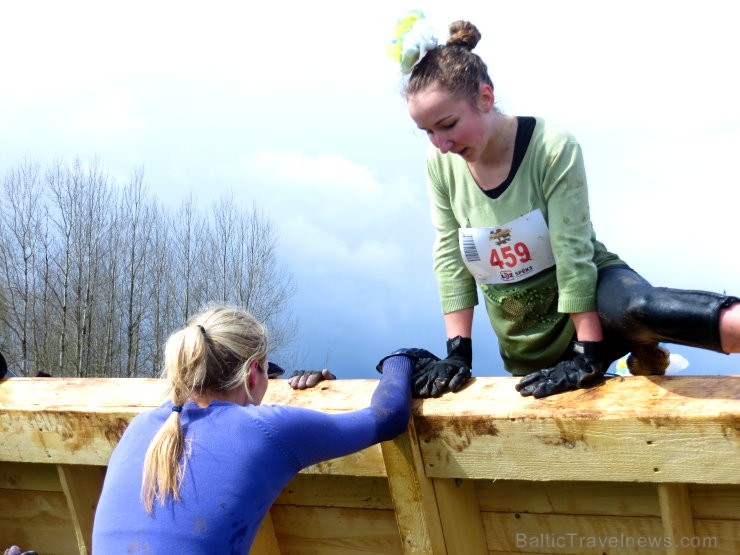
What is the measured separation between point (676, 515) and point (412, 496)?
63 centimetres

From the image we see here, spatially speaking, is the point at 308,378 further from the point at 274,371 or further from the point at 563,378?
→ the point at 563,378

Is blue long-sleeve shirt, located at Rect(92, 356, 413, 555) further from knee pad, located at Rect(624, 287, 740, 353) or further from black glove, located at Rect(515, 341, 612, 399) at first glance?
knee pad, located at Rect(624, 287, 740, 353)

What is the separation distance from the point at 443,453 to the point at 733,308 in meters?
0.76

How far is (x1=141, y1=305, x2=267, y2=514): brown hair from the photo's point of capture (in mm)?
1711

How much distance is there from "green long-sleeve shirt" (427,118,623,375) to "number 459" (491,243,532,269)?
0.26ft

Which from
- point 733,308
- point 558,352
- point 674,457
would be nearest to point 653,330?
point 733,308

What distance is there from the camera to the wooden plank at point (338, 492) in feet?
7.51

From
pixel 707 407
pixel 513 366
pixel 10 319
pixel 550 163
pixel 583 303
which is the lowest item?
pixel 10 319

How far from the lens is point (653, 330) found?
199 cm

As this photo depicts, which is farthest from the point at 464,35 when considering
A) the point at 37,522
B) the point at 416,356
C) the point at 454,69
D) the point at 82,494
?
the point at 37,522

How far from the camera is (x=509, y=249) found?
2.38m

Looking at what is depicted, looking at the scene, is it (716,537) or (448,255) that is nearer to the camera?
(716,537)

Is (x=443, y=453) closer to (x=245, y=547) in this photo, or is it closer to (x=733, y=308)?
(x=245, y=547)

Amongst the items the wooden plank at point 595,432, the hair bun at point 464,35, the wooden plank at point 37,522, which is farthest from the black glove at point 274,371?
the hair bun at point 464,35
